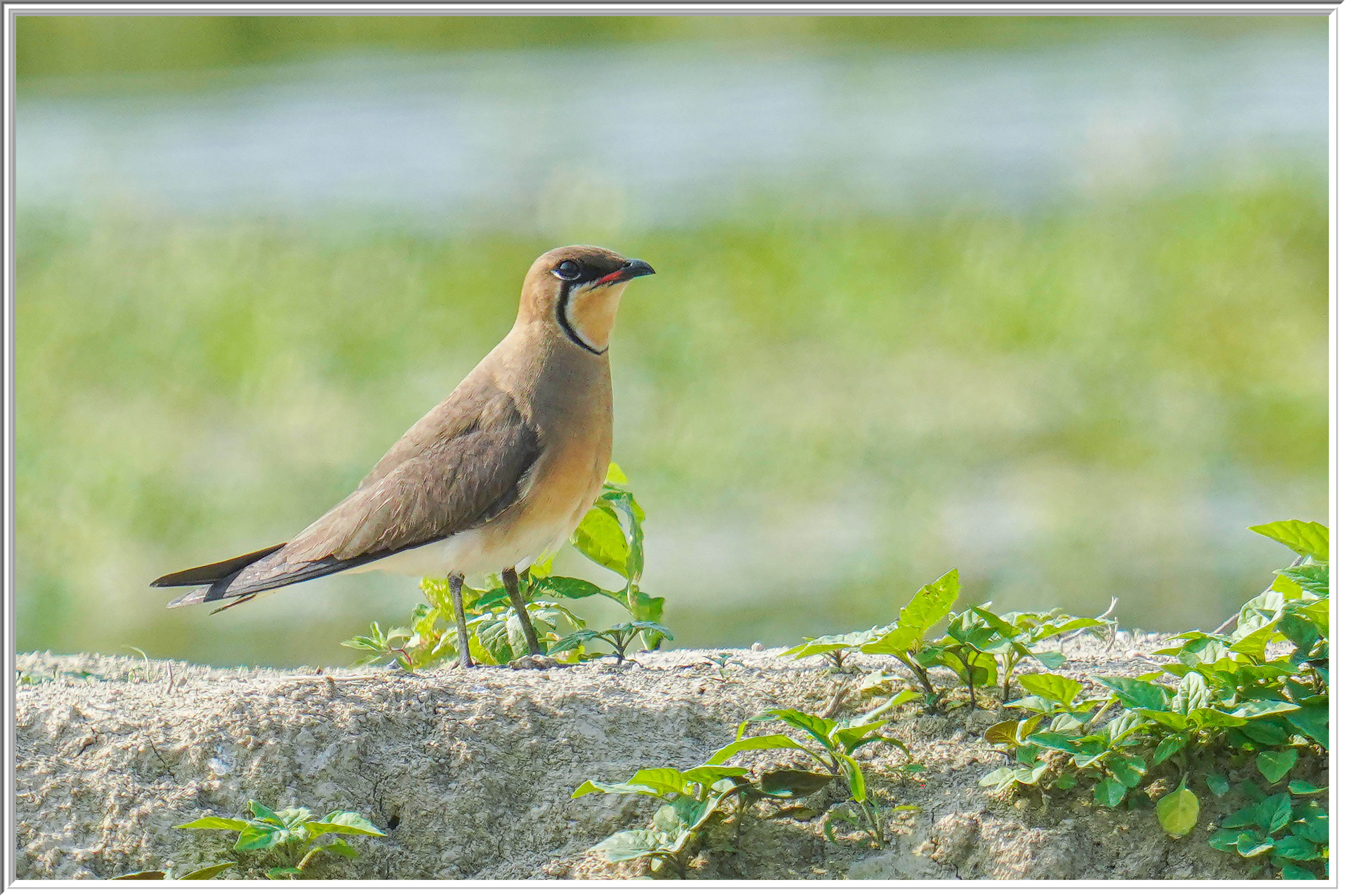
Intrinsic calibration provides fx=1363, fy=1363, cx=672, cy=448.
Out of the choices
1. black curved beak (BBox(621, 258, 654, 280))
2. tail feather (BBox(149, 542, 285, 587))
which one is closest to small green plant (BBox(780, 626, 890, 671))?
black curved beak (BBox(621, 258, 654, 280))

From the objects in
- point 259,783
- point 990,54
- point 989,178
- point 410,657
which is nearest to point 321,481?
point 410,657

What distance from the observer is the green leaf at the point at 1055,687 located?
282 centimetres

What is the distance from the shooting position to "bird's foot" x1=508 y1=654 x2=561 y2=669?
3.63 metres

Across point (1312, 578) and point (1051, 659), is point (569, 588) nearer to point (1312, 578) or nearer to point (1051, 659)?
point (1051, 659)

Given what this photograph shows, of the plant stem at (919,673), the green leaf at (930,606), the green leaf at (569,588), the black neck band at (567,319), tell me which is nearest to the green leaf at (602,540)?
the green leaf at (569,588)

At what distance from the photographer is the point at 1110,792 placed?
2703mm

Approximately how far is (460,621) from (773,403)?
415 centimetres

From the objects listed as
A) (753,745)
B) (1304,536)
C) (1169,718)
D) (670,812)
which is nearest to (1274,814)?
(1169,718)

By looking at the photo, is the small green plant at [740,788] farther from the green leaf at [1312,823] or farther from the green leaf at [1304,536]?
the green leaf at [1304,536]

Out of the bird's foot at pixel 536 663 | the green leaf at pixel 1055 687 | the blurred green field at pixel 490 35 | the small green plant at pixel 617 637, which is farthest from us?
the blurred green field at pixel 490 35

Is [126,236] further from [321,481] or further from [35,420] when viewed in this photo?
[321,481]

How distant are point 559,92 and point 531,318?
8.35 metres

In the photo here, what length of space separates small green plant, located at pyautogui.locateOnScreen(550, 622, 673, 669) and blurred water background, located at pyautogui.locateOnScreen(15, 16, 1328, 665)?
7.24 ft

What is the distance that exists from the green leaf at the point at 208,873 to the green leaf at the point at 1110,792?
1756mm
